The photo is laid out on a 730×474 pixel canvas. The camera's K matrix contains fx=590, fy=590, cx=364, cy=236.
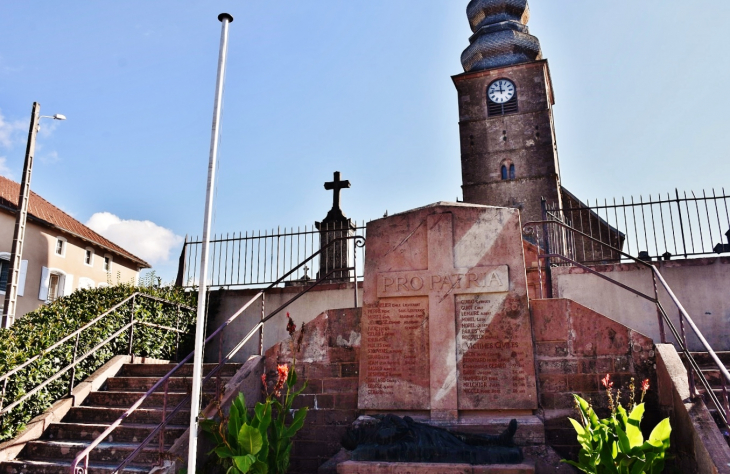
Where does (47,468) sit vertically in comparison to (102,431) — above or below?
below

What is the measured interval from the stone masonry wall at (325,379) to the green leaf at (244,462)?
1687 mm

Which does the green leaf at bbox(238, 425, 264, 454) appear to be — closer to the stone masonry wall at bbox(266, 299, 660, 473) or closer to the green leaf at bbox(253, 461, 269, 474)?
the green leaf at bbox(253, 461, 269, 474)

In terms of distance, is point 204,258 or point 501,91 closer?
point 204,258

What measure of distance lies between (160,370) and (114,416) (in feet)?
3.95

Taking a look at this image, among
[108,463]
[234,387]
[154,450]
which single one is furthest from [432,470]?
[108,463]

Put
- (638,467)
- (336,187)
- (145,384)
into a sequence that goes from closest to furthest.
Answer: (638,467) < (145,384) < (336,187)

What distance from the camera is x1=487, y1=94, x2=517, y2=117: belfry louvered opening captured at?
1324 inches

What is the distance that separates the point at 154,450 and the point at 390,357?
2859 millimetres

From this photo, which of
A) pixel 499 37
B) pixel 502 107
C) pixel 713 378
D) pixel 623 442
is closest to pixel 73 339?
pixel 623 442

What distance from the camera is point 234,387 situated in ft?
22.9

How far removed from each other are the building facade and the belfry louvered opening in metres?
21.2

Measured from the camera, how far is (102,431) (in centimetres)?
729

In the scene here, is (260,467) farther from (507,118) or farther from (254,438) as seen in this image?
(507,118)

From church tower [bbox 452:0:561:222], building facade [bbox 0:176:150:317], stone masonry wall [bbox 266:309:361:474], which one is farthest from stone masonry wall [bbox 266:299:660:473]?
church tower [bbox 452:0:561:222]
